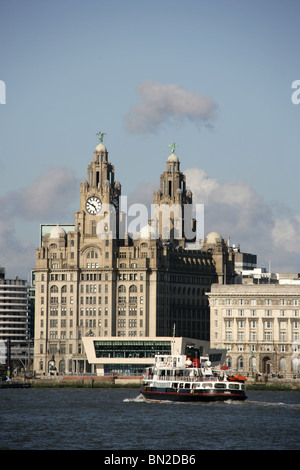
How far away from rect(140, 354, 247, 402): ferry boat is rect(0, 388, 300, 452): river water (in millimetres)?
1836

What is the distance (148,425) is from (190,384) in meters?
38.0

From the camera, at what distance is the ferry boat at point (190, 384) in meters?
179

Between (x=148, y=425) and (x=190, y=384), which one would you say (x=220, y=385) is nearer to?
(x=190, y=384)

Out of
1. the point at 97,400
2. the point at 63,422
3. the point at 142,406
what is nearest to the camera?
the point at 63,422

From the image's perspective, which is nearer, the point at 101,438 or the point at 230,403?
the point at 101,438

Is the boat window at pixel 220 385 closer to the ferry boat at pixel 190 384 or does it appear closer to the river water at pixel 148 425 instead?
the ferry boat at pixel 190 384

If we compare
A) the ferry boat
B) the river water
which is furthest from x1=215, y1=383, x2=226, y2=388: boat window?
the river water

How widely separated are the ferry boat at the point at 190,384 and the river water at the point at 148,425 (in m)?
1.84
